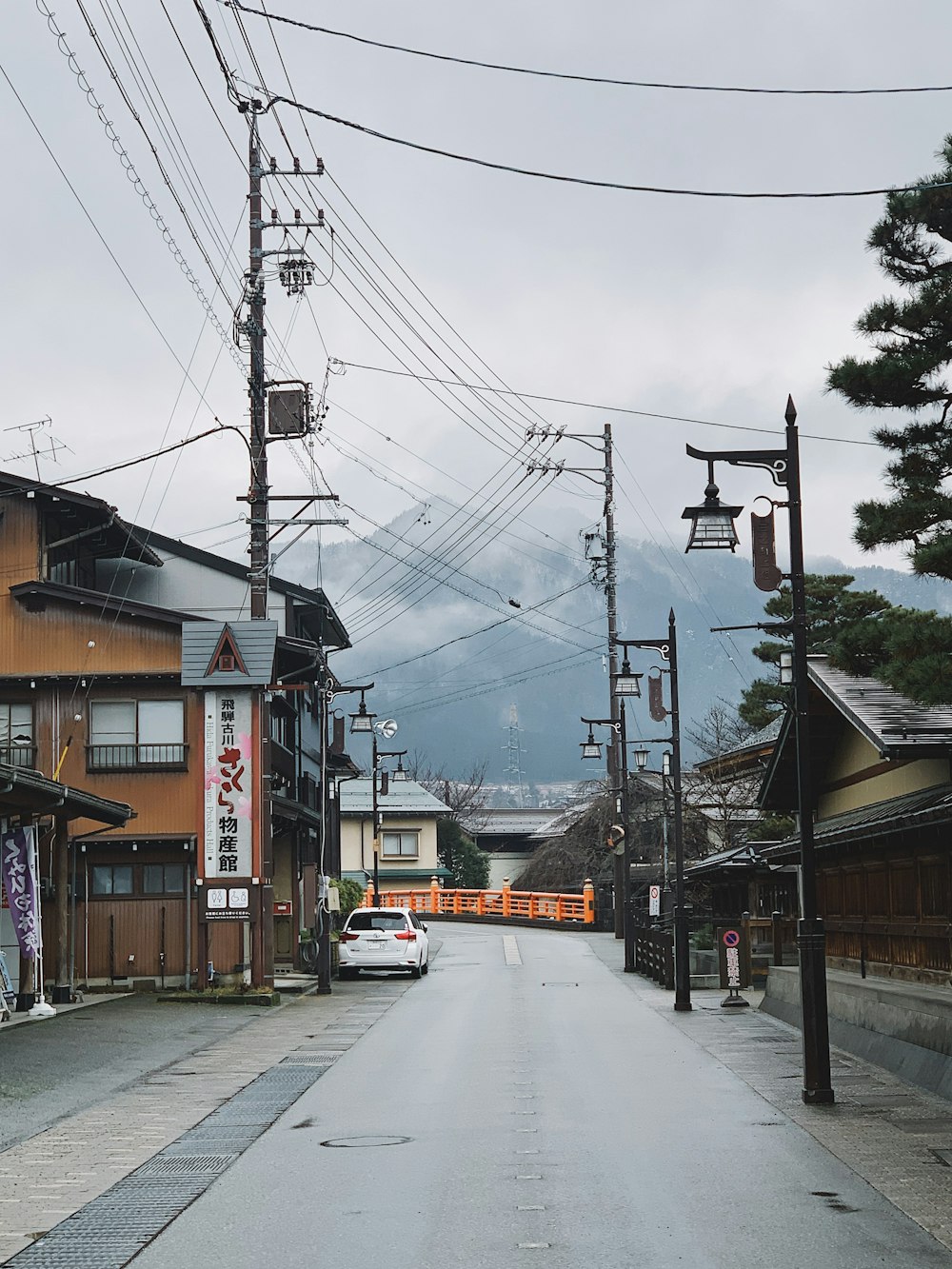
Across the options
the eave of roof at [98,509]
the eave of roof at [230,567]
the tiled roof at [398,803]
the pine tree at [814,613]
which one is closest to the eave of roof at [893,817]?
the pine tree at [814,613]

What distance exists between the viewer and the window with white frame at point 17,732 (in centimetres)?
3222

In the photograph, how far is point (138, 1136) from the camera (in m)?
12.7

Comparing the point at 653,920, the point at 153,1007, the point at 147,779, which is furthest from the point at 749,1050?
the point at 653,920

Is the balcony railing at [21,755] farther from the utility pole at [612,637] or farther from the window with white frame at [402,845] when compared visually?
the window with white frame at [402,845]

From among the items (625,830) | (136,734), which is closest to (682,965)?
(136,734)

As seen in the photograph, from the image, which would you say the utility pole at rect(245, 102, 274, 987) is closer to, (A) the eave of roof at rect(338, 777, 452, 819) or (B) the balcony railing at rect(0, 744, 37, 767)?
(B) the balcony railing at rect(0, 744, 37, 767)

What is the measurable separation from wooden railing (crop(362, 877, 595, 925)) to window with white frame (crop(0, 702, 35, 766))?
27.6m

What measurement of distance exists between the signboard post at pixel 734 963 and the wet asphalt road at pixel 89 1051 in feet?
28.1

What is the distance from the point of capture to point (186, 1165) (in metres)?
11.2

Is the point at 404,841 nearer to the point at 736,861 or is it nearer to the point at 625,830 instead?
the point at 625,830

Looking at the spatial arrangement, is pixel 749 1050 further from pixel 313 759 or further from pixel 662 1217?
pixel 313 759

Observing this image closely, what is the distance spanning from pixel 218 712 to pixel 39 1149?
17333 mm

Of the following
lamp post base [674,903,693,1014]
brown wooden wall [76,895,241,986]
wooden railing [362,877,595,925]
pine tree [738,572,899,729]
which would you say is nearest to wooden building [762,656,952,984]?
lamp post base [674,903,693,1014]

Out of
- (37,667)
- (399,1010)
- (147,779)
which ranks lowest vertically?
(399,1010)
